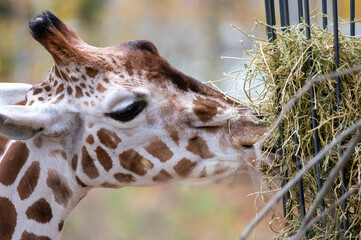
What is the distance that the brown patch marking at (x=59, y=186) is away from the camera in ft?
8.03

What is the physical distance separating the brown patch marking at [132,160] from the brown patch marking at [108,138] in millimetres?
65

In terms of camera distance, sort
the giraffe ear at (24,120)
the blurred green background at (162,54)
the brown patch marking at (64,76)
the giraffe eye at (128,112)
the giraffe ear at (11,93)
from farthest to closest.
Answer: the blurred green background at (162,54)
the giraffe ear at (11,93)
the brown patch marking at (64,76)
the giraffe eye at (128,112)
the giraffe ear at (24,120)

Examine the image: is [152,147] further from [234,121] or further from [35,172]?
[35,172]

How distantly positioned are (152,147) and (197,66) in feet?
42.7

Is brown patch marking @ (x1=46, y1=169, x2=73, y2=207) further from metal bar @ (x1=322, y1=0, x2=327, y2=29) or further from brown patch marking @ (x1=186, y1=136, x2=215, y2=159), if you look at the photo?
metal bar @ (x1=322, y1=0, x2=327, y2=29)

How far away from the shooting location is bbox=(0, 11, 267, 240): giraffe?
2412mm

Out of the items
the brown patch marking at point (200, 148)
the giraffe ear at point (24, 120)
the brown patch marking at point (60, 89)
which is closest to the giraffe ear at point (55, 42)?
the brown patch marking at point (60, 89)

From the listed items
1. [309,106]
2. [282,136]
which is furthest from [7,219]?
[309,106]

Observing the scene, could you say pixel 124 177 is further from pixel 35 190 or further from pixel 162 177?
pixel 35 190

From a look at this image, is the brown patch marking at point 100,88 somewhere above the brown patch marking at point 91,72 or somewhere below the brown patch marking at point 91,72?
below

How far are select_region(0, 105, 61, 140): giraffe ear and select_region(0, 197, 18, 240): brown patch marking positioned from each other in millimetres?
375

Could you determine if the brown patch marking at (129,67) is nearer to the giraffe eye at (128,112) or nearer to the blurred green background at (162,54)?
the giraffe eye at (128,112)

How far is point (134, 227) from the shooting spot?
9.14 m

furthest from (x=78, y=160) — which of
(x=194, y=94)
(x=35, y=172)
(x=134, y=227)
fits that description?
(x=134, y=227)
